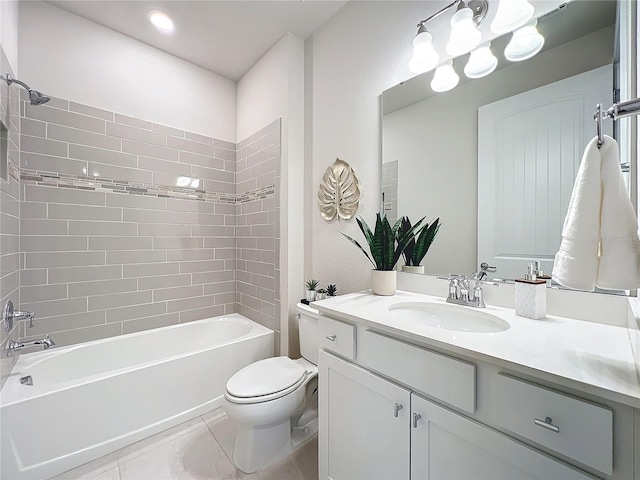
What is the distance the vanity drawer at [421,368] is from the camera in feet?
2.55

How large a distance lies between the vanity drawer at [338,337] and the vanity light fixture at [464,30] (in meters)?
1.39

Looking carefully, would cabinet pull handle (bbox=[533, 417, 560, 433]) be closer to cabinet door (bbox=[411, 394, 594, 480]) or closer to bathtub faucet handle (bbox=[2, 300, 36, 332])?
cabinet door (bbox=[411, 394, 594, 480])

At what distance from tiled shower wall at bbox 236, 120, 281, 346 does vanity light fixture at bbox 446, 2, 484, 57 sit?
1333 millimetres

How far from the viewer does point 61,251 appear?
6.23ft

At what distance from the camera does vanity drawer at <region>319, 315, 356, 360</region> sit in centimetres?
111

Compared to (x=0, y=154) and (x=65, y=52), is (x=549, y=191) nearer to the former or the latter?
(x=0, y=154)

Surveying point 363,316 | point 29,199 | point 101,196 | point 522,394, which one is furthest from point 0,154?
point 522,394

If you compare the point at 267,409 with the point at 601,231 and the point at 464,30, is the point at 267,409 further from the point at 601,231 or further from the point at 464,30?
the point at 464,30

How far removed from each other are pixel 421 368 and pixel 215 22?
8.32ft

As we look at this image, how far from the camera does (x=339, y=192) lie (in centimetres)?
191

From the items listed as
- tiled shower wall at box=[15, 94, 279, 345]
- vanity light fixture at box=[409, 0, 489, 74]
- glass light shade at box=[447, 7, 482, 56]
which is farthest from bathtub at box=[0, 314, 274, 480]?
glass light shade at box=[447, 7, 482, 56]

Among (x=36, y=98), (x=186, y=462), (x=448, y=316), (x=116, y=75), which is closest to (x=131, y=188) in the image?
(x=36, y=98)

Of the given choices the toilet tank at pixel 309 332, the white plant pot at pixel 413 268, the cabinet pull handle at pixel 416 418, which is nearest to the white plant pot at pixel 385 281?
the white plant pot at pixel 413 268

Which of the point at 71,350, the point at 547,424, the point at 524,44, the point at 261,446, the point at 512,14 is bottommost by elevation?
the point at 261,446
